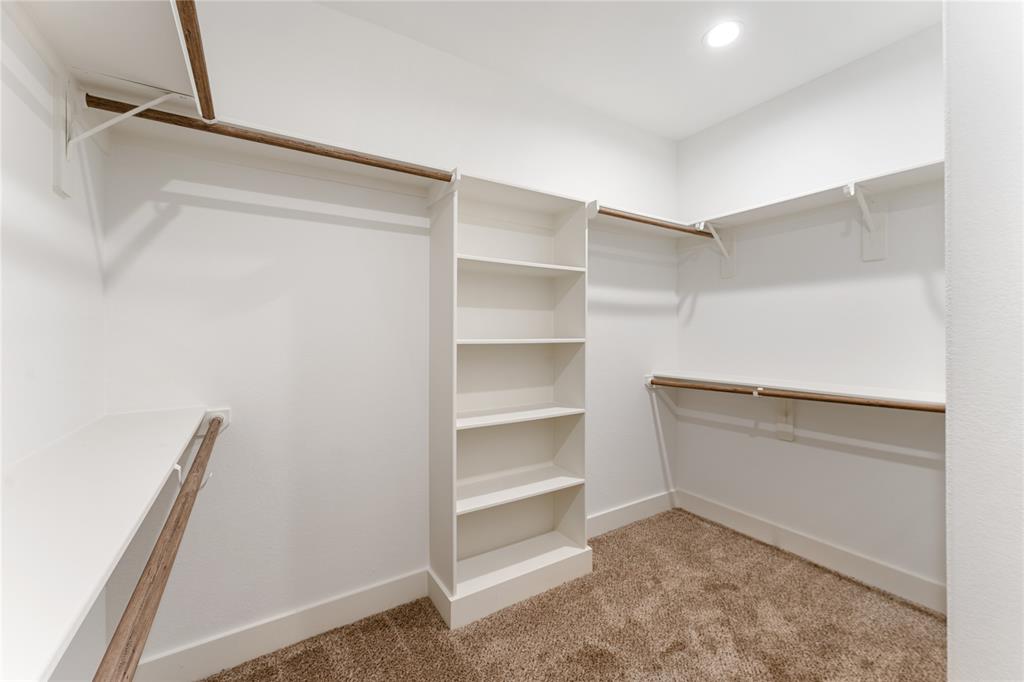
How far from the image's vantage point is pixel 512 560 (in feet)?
6.69

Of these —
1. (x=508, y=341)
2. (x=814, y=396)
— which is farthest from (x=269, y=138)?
(x=814, y=396)

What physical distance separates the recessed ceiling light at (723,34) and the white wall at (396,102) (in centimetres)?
74

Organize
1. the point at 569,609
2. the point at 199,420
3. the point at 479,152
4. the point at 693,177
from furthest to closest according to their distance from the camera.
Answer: the point at 693,177 → the point at 479,152 → the point at 569,609 → the point at 199,420

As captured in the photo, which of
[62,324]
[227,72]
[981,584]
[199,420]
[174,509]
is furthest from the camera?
[227,72]

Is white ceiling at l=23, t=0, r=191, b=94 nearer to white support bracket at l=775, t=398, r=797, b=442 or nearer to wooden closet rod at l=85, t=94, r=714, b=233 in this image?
wooden closet rod at l=85, t=94, r=714, b=233

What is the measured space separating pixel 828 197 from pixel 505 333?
1753mm

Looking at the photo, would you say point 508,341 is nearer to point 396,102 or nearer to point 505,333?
point 505,333

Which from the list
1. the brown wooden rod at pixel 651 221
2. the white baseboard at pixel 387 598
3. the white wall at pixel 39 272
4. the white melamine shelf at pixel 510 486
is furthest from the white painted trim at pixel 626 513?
A: the white wall at pixel 39 272

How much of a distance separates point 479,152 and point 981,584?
220 cm

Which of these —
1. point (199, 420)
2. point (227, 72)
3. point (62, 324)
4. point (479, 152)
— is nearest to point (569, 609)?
point (199, 420)

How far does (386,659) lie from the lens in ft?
5.16

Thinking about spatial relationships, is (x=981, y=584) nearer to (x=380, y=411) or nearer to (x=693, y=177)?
(x=380, y=411)

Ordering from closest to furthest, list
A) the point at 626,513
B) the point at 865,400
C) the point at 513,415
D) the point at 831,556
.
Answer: the point at 865,400 → the point at 513,415 → the point at 831,556 → the point at 626,513

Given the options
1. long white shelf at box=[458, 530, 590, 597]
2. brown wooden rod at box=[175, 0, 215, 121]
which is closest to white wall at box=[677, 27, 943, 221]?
long white shelf at box=[458, 530, 590, 597]
